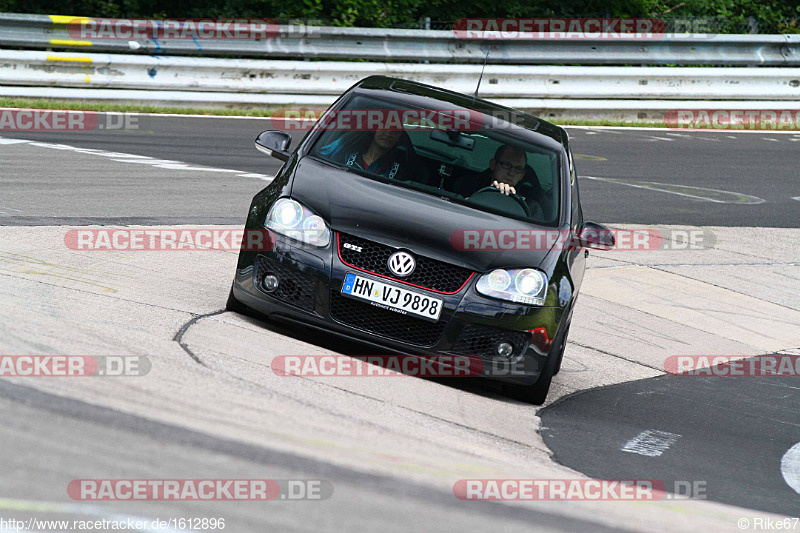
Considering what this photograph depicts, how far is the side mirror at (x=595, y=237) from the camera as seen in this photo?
680 cm

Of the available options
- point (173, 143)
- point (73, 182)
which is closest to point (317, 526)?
point (73, 182)

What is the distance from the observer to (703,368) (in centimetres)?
792

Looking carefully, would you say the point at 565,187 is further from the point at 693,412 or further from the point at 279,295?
the point at 279,295

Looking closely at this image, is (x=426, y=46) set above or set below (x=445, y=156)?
below

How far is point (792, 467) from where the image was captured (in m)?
5.77

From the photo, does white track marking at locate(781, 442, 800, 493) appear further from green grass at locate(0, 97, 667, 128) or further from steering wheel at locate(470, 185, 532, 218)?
green grass at locate(0, 97, 667, 128)

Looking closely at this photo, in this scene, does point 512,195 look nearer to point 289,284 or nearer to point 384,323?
point 384,323

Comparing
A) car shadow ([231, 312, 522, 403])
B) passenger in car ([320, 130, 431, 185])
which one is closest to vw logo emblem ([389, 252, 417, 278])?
car shadow ([231, 312, 522, 403])

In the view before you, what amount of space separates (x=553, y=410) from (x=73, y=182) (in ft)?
20.0

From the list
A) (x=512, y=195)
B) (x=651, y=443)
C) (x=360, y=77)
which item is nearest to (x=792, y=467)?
(x=651, y=443)

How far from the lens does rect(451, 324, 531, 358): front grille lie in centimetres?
596

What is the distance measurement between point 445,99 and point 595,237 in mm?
1465

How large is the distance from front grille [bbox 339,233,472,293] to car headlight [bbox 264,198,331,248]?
0.14 metres

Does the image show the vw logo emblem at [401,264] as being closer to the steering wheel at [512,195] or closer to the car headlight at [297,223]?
the car headlight at [297,223]
